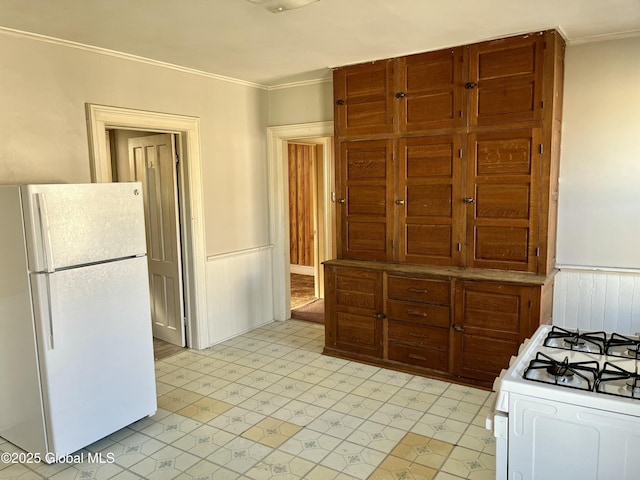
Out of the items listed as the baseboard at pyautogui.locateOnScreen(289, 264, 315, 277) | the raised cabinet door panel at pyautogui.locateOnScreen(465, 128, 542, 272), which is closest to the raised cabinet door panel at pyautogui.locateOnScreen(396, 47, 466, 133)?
→ the raised cabinet door panel at pyautogui.locateOnScreen(465, 128, 542, 272)

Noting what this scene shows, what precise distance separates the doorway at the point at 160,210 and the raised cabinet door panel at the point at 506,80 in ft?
8.32

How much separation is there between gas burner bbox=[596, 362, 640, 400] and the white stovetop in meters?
0.04

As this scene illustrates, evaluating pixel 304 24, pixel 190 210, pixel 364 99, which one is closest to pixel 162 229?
pixel 190 210

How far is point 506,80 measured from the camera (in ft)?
10.7

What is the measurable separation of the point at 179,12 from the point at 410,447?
2.79 m

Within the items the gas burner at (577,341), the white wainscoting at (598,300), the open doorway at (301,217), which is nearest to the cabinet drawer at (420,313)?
the white wainscoting at (598,300)

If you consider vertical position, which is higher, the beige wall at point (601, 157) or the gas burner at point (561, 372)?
the beige wall at point (601, 157)

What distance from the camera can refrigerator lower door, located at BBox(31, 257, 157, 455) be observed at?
2508 mm

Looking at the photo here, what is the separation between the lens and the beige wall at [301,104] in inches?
177

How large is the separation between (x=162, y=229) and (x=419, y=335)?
8.25ft

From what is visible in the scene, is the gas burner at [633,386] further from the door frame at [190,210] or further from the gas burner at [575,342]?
the door frame at [190,210]

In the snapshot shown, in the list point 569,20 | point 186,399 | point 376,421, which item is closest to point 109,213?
point 186,399

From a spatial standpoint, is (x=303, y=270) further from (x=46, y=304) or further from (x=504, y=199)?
(x=46, y=304)

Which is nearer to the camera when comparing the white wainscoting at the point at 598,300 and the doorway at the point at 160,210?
the white wainscoting at the point at 598,300
